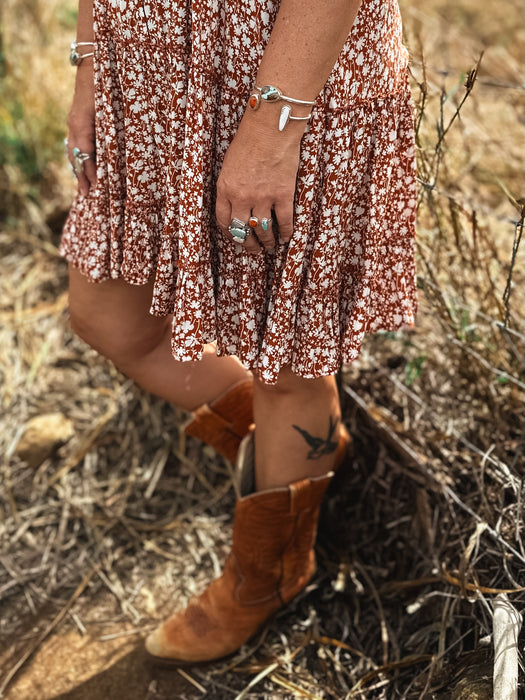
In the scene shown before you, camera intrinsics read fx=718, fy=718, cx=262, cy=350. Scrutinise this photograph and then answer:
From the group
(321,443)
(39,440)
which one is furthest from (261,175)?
(39,440)

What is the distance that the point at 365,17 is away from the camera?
891 mm

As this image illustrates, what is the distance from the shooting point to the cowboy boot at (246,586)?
1.34 m

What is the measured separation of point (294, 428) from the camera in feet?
4.03

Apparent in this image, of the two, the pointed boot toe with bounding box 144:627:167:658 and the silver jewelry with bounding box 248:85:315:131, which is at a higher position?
the silver jewelry with bounding box 248:85:315:131

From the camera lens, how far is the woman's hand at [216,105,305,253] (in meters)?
0.88

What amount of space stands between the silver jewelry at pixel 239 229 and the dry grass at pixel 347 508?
47cm

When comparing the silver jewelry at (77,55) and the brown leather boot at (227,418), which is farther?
the brown leather boot at (227,418)

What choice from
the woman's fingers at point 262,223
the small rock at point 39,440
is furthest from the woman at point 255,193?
the small rock at point 39,440

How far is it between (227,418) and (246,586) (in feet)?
1.09

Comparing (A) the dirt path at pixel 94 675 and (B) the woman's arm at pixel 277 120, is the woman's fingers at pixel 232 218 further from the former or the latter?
(A) the dirt path at pixel 94 675

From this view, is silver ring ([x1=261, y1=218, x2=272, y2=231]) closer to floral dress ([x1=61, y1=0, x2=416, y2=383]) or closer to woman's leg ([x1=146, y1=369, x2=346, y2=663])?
floral dress ([x1=61, y1=0, x2=416, y2=383])

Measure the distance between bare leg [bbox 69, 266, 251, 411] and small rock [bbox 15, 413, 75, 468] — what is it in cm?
61

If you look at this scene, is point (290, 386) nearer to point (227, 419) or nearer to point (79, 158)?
point (227, 419)

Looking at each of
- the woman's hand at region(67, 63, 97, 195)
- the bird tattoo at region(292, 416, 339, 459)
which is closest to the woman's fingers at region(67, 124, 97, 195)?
the woman's hand at region(67, 63, 97, 195)
